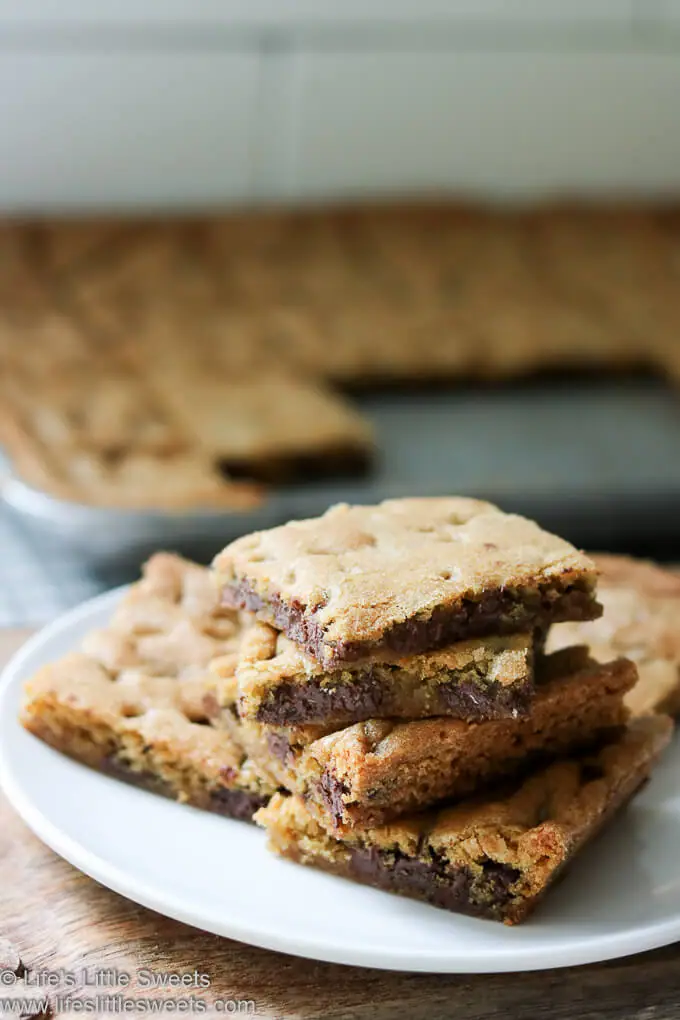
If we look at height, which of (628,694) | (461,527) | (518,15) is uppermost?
(518,15)

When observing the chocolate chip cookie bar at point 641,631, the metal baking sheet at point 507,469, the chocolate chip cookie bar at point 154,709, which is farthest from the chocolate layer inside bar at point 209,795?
the metal baking sheet at point 507,469


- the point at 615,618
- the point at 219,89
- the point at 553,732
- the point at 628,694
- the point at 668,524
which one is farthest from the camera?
the point at 219,89

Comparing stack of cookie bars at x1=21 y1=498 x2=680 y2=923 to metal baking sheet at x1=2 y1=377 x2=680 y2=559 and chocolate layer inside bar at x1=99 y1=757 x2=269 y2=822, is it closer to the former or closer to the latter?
chocolate layer inside bar at x1=99 y1=757 x2=269 y2=822

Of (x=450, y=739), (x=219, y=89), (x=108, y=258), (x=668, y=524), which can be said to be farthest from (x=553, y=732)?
(x=219, y=89)

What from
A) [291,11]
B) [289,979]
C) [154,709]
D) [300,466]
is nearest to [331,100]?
[291,11]

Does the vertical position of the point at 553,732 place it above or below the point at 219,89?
below

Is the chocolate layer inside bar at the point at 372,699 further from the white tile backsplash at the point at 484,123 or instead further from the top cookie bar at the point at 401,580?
the white tile backsplash at the point at 484,123

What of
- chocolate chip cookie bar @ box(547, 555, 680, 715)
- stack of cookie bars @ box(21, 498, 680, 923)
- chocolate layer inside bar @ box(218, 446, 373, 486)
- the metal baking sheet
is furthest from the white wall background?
stack of cookie bars @ box(21, 498, 680, 923)

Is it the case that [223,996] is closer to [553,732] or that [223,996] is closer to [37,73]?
[553,732]
